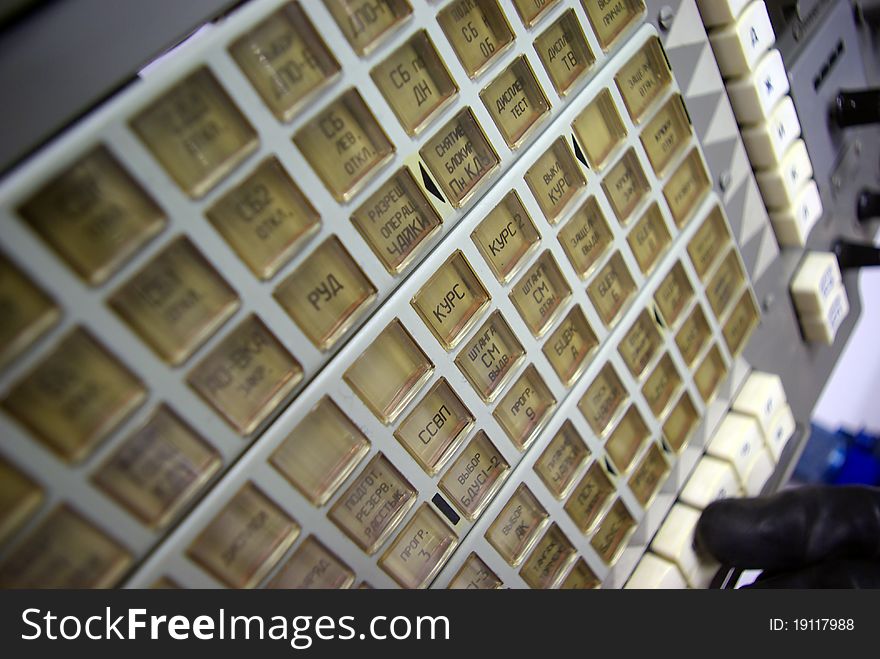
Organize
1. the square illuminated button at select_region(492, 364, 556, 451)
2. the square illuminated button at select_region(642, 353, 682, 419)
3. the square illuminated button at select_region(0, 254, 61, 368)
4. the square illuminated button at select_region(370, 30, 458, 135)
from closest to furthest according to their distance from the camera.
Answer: the square illuminated button at select_region(0, 254, 61, 368) < the square illuminated button at select_region(370, 30, 458, 135) < the square illuminated button at select_region(492, 364, 556, 451) < the square illuminated button at select_region(642, 353, 682, 419)

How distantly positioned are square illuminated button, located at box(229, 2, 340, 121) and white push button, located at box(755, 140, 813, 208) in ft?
1.63

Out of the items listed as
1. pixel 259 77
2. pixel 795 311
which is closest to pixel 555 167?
pixel 259 77

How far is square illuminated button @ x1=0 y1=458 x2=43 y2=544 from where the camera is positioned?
0.31 m

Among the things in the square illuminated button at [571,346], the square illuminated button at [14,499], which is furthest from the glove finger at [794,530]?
the square illuminated button at [14,499]

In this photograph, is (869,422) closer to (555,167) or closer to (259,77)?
(555,167)

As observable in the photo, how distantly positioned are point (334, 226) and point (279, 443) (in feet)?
0.44

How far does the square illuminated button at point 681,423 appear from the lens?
2.06ft

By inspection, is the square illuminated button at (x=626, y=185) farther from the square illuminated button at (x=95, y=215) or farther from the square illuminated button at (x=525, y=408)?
the square illuminated button at (x=95, y=215)

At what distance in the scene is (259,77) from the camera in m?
0.35

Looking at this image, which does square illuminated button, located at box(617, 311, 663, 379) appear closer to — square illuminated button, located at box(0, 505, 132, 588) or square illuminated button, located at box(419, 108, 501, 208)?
square illuminated button, located at box(419, 108, 501, 208)

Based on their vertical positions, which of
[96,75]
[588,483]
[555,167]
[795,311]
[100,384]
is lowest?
[795,311]

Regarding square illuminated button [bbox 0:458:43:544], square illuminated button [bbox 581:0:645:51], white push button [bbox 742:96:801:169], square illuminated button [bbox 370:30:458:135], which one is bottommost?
white push button [bbox 742:96:801:169]

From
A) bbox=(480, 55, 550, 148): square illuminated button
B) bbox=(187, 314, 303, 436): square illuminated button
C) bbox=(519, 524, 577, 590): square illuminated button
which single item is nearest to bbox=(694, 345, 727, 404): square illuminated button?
bbox=(519, 524, 577, 590): square illuminated button

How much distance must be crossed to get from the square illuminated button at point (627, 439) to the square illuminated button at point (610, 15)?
1.02 feet
